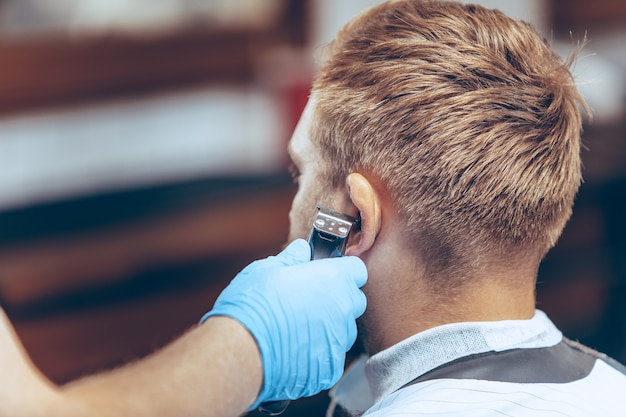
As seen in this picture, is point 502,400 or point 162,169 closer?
point 502,400

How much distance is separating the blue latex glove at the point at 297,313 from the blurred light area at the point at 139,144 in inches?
91.4

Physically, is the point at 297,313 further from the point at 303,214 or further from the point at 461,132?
the point at 461,132

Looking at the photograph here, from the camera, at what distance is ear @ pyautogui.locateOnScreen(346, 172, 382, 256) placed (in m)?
1.23

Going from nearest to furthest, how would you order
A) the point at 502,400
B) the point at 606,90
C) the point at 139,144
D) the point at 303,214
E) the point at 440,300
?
1. the point at 502,400
2. the point at 440,300
3. the point at 303,214
4. the point at 606,90
5. the point at 139,144

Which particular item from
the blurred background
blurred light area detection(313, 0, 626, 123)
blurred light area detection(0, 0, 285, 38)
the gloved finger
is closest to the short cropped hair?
the gloved finger

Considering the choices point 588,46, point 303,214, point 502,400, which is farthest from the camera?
point 588,46

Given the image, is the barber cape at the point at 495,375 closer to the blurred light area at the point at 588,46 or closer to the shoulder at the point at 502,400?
the shoulder at the point at 502,400

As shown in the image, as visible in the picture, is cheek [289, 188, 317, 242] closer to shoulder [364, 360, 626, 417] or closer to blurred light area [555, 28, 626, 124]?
shoulder [364, 360, 626, 417]

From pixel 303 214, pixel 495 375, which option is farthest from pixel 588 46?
pixel 495 375

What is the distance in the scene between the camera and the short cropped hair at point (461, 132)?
47.6 inches

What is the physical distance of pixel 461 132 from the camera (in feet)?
3.93

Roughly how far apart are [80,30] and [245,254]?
4.60ft

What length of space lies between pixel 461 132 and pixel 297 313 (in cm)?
38

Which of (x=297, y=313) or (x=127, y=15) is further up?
(x=127, y=15)
